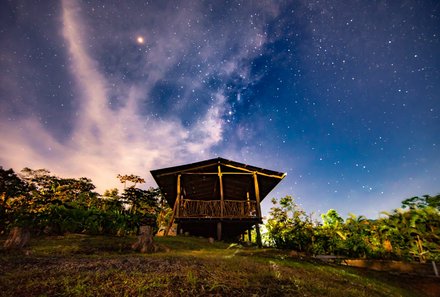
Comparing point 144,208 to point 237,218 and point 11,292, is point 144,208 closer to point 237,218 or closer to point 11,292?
point 237,218

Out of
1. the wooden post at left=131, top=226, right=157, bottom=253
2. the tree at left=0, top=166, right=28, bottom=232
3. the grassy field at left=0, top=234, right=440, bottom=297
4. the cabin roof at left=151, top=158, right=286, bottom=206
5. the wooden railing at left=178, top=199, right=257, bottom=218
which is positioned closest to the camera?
the grassy field at left=0, top=234, right=440, bottom=297

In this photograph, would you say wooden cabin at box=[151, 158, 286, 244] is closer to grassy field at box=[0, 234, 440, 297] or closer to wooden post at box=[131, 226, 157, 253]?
wooden post at box=[131, 226, 157, 253]

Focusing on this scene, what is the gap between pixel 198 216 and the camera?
14.1m

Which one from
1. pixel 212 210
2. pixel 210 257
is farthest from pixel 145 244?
pixel 212 210

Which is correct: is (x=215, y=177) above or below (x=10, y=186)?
below

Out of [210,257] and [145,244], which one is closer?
[210,257]

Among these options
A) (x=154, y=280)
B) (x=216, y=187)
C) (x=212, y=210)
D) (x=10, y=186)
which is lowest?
(x=154, y=280)

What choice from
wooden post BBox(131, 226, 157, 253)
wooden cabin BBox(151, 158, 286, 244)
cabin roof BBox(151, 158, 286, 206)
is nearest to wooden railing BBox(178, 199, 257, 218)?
wooden cabin BBox(151, 158, 286, 244)

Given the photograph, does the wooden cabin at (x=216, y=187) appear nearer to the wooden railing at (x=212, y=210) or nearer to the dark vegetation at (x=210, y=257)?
the wooden railing at (x=212, y=210)

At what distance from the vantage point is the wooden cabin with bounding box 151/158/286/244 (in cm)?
1423

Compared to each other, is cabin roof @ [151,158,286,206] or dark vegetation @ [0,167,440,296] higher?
cabin roof @ [151,158,286,206]

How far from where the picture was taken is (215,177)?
56.6 feet

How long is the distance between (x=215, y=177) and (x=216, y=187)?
258 centimetres

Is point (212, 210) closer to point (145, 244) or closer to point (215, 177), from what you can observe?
point (215, 177)
